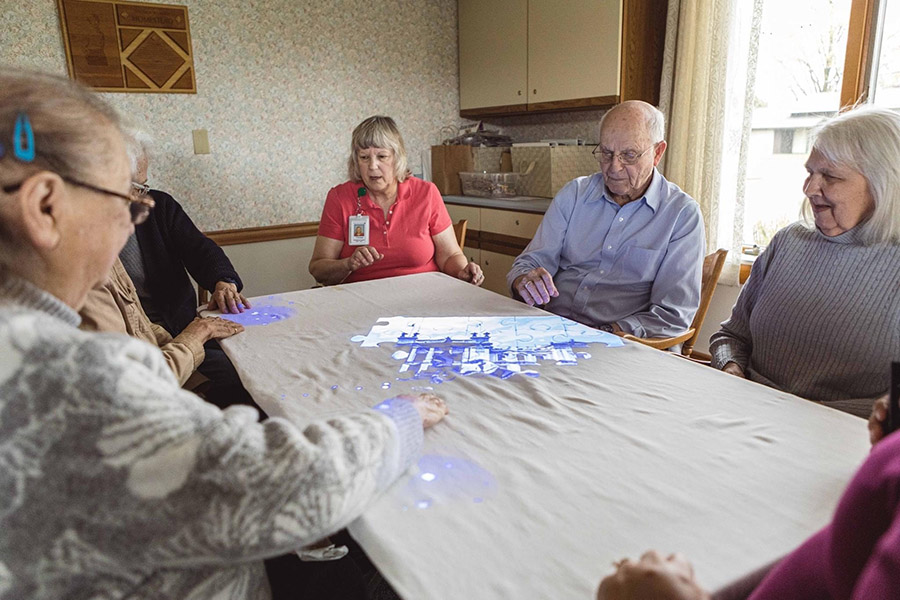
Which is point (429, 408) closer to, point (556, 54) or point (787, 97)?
point (787, 97)

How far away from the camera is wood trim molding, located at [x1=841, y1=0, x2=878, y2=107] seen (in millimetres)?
2469

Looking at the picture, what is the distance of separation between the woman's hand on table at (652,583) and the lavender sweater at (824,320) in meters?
0.97

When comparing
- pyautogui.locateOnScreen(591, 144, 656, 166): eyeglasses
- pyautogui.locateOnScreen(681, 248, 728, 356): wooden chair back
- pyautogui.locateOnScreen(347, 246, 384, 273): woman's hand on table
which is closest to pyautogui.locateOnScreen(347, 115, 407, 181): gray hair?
pyautogui.locateOnScreen(347, 246, 384, 273): woman's hand on table

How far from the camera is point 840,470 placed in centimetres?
89

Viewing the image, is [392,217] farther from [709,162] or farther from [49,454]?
[49,454]

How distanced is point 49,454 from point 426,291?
1.52 metres

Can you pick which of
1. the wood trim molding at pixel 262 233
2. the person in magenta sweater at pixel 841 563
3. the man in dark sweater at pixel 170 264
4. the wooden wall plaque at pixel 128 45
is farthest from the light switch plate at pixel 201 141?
the person in magenta sweater at pixel 841 563

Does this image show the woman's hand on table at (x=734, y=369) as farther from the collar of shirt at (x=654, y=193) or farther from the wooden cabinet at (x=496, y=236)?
the wooden cabinet at (x=496, y=236)

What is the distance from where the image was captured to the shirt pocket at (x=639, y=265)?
2.10 m

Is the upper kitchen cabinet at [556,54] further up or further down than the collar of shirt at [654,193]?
further up

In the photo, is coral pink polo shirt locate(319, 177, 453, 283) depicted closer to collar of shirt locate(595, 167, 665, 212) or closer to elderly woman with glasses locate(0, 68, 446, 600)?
collar of shirt locate(595, 167, 665, 212)

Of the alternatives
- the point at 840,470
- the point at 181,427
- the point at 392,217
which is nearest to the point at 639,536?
the point at 840,470

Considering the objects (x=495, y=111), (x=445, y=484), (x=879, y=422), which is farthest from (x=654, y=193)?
(x=495, y=111)

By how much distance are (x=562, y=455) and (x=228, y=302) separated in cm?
131
